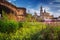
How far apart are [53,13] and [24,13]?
2.36 feet

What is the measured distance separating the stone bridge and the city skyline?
103mm

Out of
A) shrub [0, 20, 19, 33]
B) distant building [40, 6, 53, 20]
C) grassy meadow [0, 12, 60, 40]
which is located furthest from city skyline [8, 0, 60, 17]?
shrub [0, 20, 19, 33]

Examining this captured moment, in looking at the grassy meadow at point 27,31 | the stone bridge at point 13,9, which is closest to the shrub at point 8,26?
the grassy meadow at point 27,31

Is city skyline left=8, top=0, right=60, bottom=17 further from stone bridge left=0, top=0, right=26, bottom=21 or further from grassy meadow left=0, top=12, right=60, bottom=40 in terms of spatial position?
grassy meadow left=0, top=12, right=60, bottom=40

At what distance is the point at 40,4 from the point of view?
638 centimetres

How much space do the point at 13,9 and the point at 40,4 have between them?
26.6 inches

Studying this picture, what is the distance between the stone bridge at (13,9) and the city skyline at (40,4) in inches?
4.1

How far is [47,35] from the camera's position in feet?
18.2

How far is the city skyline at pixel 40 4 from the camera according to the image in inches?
251

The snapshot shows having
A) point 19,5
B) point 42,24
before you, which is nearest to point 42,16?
point 42,24

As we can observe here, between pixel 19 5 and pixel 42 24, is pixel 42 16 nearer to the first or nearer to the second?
pixel 42 24

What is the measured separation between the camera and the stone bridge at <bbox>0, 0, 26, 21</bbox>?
20.9ft

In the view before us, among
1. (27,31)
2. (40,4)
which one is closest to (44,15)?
(40,4)

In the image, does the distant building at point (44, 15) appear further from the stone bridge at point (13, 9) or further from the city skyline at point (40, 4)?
the stone bridge at point (13, 9)
